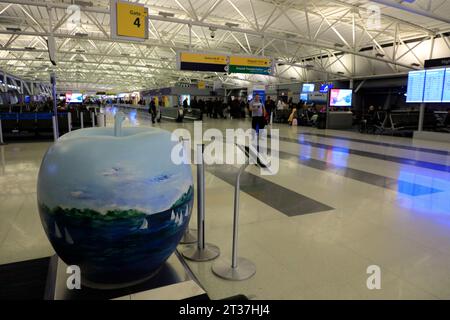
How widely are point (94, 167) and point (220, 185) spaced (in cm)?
363

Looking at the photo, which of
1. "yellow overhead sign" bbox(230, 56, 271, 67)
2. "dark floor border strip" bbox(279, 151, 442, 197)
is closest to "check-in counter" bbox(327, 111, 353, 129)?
"yellow overhead sign" bbox(230, 56, 271, 67)

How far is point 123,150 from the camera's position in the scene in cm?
203

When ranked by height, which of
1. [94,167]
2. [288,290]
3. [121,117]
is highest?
[121,117]

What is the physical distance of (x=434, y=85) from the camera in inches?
483

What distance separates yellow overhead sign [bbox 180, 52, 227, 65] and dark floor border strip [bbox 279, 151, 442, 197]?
34.3ft

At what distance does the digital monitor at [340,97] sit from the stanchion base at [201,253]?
659 inches

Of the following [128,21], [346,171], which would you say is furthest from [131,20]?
[346,171]

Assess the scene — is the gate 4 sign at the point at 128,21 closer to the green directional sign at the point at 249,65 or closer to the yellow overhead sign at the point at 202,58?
the yellow overhead sign at the point at 202,58

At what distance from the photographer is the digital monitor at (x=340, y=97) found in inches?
717

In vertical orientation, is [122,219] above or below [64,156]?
below

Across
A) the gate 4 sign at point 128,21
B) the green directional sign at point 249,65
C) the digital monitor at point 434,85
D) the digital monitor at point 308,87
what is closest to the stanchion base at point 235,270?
the gate 4 sign at point 128,21

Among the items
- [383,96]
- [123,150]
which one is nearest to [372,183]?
[123,150]

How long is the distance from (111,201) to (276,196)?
332 centimetres

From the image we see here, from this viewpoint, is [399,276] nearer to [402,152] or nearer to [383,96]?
[402,152]
